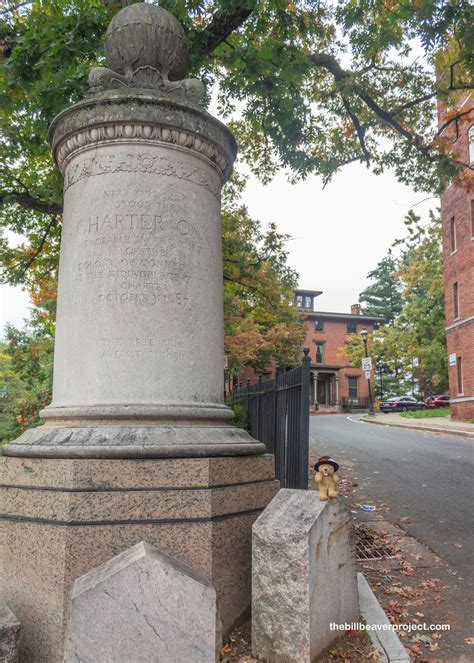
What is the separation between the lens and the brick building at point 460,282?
2439 centimetres

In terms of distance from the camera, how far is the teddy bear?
343cm

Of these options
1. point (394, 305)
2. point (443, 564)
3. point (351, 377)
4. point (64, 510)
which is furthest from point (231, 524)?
point (394, 305)

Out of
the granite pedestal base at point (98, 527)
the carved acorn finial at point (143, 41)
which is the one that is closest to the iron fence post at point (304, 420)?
the granite pedestal base at point (98, 527)

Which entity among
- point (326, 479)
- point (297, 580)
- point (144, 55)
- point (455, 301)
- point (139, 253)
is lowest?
point (297, 580)

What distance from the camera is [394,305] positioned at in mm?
67250

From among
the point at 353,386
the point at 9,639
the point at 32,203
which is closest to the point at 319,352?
the point at 353,386

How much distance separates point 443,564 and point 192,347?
347cm

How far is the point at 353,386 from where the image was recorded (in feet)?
184

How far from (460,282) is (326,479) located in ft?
80.7

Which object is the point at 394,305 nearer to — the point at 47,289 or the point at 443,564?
the point at 47,289

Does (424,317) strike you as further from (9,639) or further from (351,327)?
(9,639)

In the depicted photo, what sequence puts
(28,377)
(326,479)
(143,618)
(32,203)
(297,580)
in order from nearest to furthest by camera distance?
1. (143,618)
2. (297,580)
3. (326,479)
4. (32,203)
5. (28,377)

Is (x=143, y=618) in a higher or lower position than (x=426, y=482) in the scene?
higher

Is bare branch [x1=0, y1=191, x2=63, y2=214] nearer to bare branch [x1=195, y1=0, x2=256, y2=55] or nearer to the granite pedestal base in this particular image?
bare branch [x1=195, y1=0, x2=256, y2=55]
